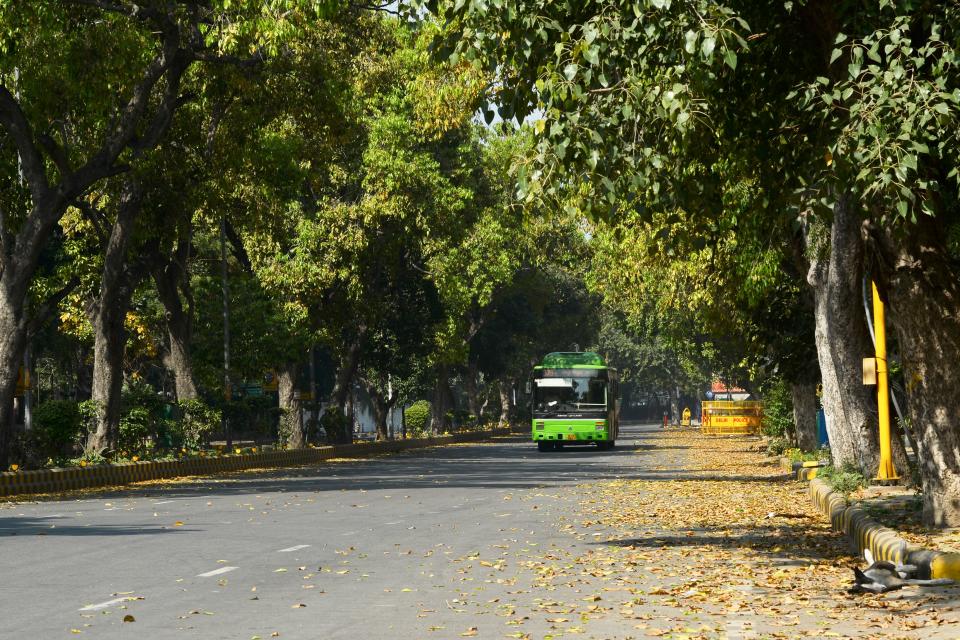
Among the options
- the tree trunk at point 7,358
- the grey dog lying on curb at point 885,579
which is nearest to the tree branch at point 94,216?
the tree trunk at point 7,358

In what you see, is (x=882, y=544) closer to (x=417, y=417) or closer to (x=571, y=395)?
(x=571, y=395)

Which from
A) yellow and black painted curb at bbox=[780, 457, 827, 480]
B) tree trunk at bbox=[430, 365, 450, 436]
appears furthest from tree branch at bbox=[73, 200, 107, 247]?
tree trunk at bbox=[430, 365, 450, 436]

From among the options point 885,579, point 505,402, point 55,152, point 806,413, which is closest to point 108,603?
point 885,579

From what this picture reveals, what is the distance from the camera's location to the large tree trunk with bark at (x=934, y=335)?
46.6ft

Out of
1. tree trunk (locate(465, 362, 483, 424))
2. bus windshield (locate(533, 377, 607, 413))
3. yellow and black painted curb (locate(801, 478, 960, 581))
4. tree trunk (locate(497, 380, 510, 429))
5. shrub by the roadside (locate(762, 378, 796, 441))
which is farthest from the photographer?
tree trunk (locate(497, 380, 510, 429))

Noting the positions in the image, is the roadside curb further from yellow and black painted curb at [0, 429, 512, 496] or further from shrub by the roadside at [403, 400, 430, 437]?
shrub by the roadside at [403, 400, 430, 437]

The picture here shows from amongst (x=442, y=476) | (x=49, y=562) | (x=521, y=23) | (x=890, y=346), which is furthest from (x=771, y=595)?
(x=442, y=476)

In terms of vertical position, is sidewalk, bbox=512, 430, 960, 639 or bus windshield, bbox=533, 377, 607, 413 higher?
bus windshield, bbox=533, 377, 607, 413

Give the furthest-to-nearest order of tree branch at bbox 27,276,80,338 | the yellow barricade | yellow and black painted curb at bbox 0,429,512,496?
1. the yellow barricade
2. tree branch at bbox 27,276,80,338
3. yellow and black painted curb at bbox 0,429,512,496

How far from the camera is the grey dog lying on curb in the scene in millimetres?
11320

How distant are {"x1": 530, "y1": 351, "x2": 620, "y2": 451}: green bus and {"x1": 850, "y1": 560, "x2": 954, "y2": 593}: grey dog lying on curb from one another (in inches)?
1601

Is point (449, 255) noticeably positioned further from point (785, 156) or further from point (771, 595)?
point (771, 595)

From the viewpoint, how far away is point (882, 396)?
20219mm

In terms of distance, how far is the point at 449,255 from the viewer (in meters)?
53.5
